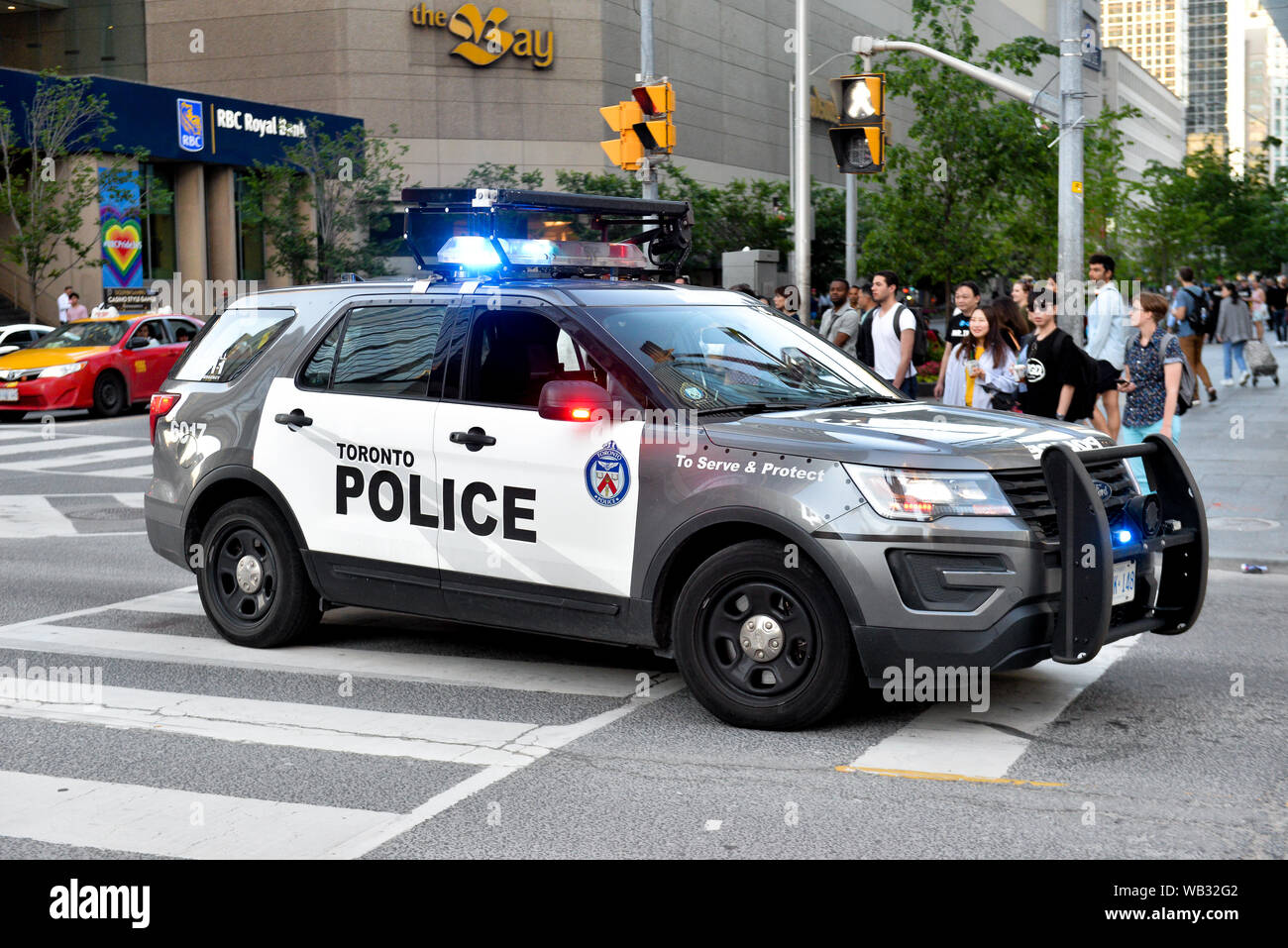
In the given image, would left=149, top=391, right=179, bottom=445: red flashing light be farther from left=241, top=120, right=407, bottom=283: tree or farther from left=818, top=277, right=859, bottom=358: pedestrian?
left=241, top=120, right=407, bottom=283: tree

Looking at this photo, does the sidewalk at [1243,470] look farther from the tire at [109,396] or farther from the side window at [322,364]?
the tire at [109,396]

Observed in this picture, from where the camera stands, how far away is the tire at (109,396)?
23.4 meters

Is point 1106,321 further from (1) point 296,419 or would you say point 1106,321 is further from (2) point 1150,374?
(1) point 296,419

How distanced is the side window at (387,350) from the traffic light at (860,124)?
9329 millimetres

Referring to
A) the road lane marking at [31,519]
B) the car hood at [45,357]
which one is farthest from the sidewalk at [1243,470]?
the car hood at [45,357]

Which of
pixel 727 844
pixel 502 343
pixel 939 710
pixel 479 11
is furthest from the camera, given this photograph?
pixel 479 11

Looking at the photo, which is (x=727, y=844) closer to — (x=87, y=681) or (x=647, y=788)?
(x=647, y=788)

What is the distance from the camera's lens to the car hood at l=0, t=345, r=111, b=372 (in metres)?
23.2

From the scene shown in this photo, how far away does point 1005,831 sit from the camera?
16.0 feet

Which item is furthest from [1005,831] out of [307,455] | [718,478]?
[307,455]

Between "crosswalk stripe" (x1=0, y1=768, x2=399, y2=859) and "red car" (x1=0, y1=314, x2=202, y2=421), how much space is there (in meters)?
18.4

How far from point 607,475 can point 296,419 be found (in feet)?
6.20
